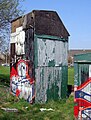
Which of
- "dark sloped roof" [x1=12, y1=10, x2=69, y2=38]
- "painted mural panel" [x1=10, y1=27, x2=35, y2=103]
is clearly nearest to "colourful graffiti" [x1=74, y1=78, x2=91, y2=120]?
"painted mural panel" [x1=10, y1=27, x2=35, y2=103]

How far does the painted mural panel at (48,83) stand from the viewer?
1161 centimetres

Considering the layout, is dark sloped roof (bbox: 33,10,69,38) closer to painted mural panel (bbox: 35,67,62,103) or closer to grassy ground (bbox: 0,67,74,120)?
painted mural panel (bbox: 35,67,62,103)

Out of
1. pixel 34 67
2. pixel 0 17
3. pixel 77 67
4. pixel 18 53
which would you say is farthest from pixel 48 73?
pixel 0 17

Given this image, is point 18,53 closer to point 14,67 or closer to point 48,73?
point 14,67

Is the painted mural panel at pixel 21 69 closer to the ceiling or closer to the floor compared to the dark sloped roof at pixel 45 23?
closer to the floor

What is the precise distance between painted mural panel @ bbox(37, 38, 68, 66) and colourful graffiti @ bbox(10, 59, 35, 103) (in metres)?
0.74

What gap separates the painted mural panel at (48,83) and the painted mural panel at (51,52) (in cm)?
27

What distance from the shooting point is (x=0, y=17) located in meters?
21.5

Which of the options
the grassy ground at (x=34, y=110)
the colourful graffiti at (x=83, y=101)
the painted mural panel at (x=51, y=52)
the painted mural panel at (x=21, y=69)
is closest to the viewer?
the colourful graffiti at (x=83, y=101)

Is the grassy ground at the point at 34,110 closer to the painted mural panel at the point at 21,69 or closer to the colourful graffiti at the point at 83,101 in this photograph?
the painted mural panel at the point at 21,69

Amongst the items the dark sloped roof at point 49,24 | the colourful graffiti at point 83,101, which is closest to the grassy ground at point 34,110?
the colourful graffiti at point 83,101

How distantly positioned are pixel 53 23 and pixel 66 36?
36.3 inches

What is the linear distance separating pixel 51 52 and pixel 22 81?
1.88 metres

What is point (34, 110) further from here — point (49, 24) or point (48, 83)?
point (49, 24)
